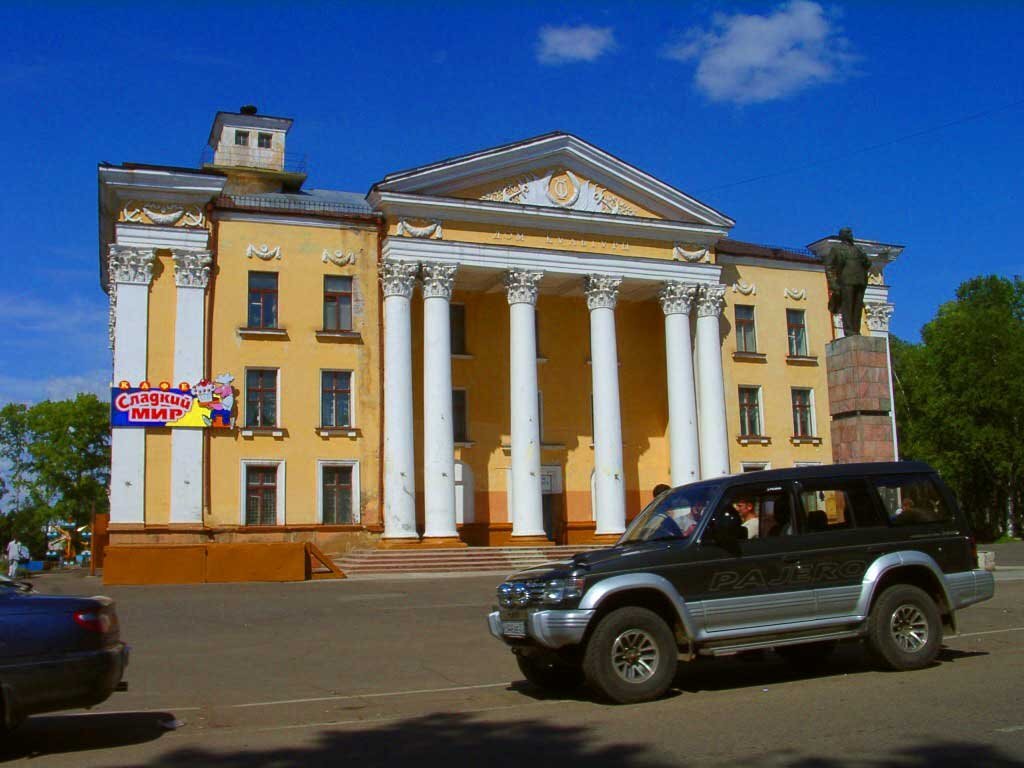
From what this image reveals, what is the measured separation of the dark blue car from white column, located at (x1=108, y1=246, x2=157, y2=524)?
22954mm

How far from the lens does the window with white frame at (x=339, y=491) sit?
1265 inches

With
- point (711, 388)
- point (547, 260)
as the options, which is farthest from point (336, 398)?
point (711, 388)

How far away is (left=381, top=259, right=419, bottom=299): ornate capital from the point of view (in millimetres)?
32500

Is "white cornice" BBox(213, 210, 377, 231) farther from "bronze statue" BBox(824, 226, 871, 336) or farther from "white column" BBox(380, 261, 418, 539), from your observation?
"bronze statue" BBox(824, 226, 871, 336)

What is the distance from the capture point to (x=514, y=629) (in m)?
9.27

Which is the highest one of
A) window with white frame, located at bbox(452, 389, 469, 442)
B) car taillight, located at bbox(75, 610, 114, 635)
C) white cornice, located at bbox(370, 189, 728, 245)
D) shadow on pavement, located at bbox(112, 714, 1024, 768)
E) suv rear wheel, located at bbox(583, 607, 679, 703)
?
white cornice, located at bbox(370, 189, 728, 245)

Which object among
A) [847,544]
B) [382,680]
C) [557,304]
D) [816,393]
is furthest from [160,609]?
[816,393]

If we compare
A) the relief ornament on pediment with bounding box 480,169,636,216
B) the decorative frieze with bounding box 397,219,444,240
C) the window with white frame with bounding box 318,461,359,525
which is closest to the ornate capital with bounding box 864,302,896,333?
the relief ornament on pediment with bounding box 480,169,636,216

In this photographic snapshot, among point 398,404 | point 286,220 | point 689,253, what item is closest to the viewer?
point 398,404

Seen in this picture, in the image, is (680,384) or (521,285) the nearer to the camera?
(521,285)

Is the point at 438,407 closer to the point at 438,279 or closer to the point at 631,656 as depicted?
the point at 438,279

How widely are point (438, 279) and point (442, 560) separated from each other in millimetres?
9055

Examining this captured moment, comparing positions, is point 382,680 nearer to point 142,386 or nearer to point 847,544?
point 847,544

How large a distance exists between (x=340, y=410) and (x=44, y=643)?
84.1ft
